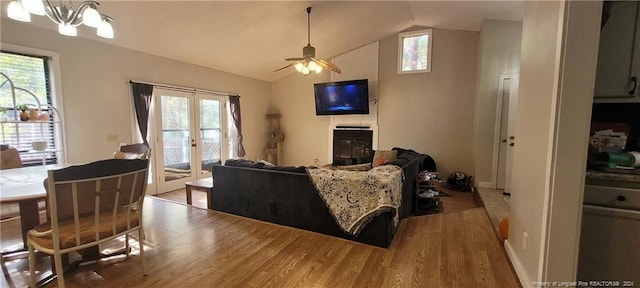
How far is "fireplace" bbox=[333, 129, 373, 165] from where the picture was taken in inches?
241

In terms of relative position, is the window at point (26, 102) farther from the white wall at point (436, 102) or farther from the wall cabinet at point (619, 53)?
the wall cabinet at point (619, 53)

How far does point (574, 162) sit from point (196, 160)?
5647mm

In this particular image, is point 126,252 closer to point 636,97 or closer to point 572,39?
point 572,39

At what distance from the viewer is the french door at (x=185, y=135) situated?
189 inches

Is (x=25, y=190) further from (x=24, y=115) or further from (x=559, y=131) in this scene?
(x=559, y=131)

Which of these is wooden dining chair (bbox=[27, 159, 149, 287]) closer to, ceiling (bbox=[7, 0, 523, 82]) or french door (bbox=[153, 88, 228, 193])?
ceiling (bbox=[7, 0, 523, 82])

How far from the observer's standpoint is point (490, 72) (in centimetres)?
437

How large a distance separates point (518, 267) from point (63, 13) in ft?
13.8

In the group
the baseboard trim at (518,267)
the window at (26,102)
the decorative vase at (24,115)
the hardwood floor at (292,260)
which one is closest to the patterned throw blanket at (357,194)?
the hardwood floor at (292,260)

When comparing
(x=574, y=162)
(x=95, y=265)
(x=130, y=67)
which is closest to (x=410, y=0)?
(x=574, y=162)

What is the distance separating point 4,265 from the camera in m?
2.20

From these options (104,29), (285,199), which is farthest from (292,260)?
(104,29)

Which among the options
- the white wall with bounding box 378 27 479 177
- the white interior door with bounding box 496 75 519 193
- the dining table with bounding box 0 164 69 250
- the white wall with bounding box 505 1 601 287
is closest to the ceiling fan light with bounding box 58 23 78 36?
the dining table with bounding box 0 164 69 250

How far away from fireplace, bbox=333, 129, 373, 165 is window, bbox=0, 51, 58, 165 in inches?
196
